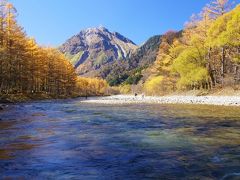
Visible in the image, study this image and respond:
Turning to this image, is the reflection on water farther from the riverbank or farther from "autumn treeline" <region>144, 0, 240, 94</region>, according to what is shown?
"autumn treeline" <region>144, 0, 240, 94</region>

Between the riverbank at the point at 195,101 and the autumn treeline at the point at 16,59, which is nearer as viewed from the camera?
the riverbank at the point at 195,101

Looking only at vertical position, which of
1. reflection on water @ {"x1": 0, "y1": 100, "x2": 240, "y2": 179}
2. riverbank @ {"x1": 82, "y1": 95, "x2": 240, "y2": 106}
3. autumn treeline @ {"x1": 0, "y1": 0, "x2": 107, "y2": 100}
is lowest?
reflection on water @ {"x1": 0, "y1": 100, "x2": 240, "y2": 179}

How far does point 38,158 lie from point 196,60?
4460cm

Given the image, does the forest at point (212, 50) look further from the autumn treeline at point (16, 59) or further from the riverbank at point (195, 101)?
the autumn treeline at point (16, 59)

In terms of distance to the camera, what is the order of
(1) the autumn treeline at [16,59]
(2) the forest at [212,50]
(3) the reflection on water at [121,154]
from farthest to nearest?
(1) the autumn treeline at [16,59] < (2) the forest at [212,50] < (3) the reflection on water at [121,154]

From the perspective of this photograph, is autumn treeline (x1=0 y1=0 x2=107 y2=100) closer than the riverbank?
No

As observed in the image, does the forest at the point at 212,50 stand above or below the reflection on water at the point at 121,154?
above

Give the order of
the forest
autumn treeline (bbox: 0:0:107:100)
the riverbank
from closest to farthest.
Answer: the riverbank, the forest, autumn treeline (bbox: 0:0:107:100)

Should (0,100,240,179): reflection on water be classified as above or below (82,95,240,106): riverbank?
below

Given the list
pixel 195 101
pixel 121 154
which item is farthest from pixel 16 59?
pixel 121 154

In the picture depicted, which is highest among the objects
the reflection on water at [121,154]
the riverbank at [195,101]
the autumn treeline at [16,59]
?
the autumn treeline at [16,59]

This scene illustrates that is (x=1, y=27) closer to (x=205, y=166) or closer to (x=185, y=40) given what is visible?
(x=185, y=40)

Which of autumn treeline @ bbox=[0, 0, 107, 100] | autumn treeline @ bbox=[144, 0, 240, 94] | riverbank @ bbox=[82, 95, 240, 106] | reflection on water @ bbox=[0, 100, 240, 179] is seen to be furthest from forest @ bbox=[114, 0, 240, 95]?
reflection on water @ bbox=[0, 100, 240, 179]

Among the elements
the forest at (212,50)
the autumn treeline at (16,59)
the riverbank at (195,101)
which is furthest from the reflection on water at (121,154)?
the autumn treeline at (16,59)
